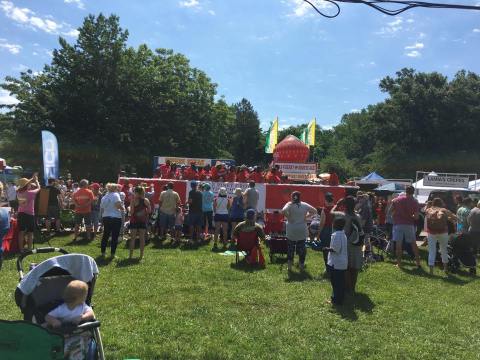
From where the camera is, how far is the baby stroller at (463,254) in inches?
428

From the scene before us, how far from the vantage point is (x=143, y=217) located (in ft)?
34.4

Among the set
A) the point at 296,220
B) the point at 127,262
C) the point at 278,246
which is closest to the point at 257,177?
the point at 278,246

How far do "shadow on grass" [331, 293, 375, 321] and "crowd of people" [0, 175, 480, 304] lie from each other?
18 centimetres

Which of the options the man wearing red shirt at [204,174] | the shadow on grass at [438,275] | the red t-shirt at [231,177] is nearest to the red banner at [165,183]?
the man wearing red shirt at [204,174]

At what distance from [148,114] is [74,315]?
123ft

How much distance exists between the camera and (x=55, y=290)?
4.35m

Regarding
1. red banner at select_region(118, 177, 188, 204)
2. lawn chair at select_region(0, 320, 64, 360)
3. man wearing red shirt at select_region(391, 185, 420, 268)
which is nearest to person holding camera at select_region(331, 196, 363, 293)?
man wearing red shirt at select_region(391, 185, 420, 268)

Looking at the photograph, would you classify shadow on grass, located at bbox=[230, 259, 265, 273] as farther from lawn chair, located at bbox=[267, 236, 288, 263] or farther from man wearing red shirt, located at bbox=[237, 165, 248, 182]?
man wearing red shirt, located at bbox=[237, 165, 248, 182]

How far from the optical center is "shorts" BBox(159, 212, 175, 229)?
43.2 ft

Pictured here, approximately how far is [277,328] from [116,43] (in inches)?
1448

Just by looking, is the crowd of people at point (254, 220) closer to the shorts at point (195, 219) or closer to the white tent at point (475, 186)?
the shorts at point (195, 219)

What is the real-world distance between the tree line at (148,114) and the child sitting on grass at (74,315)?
110ft

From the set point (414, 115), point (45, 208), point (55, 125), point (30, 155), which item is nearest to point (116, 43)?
point (55, 125)

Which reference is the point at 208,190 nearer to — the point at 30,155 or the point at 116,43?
the point at 30,155
